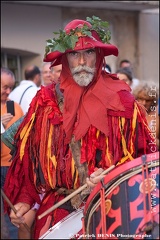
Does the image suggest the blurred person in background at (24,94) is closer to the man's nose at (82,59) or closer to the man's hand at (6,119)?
the man's hand at (6,119)

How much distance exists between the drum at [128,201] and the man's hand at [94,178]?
1.61 ft

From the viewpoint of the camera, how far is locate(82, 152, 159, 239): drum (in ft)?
12.9

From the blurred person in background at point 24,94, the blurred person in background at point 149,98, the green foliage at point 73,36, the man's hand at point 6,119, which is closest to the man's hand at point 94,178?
the green foliage at point 73,36

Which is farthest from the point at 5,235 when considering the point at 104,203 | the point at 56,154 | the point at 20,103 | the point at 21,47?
the point at 21,47

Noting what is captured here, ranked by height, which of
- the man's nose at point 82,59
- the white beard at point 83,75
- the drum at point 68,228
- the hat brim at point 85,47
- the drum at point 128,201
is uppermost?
the hat brim at point 85,47

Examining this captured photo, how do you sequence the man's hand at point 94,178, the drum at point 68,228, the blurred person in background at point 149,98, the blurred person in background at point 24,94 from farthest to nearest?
the blurred person in background at point 24,94 < the blurred person in background at point 149,98 < the man's hand at point 94,178 < the drum at point 68,228

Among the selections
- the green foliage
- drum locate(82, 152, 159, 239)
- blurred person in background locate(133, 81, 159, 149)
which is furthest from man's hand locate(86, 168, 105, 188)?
blurred person in background locate(133, 81, 159, 149)

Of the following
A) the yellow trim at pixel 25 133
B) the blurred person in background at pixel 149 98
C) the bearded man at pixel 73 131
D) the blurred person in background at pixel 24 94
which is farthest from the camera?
the blurred person in background at pixel 24 94

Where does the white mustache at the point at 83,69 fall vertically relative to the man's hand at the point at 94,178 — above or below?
above

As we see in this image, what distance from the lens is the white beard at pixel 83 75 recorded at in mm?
5125

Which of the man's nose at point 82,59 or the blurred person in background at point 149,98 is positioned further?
the blurred person in background at point 149,98

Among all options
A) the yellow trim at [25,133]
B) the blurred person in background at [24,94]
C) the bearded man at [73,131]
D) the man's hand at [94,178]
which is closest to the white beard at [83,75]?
the bearded man at [73,131]

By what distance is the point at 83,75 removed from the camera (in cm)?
513

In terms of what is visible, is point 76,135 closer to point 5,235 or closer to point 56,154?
point 56,154
